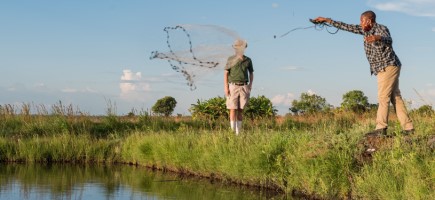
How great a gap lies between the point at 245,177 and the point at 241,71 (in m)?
2.73

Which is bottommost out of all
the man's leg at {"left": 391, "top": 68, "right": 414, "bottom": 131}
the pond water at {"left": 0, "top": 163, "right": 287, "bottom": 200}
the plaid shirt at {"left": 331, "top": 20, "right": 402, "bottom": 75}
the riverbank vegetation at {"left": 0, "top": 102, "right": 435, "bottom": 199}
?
the pond water at {"left": 0, "top": 163, "right": 287, "bottom": 200}

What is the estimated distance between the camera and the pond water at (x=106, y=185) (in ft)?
27.7

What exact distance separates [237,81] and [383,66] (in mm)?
3490

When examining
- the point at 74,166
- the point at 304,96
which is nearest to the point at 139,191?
the point at 74,166

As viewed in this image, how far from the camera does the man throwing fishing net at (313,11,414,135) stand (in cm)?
863

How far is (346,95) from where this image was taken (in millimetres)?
47875

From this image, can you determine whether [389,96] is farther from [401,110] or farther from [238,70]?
[238,70]

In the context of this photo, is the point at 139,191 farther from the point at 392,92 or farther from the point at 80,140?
the point at 80,140

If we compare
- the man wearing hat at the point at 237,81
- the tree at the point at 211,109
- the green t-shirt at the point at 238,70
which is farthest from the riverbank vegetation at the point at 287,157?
the tree at the point at 211,109

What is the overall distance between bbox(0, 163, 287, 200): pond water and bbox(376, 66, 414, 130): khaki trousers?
209 cm

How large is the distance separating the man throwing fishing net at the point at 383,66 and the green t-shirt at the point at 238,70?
9.93 feet

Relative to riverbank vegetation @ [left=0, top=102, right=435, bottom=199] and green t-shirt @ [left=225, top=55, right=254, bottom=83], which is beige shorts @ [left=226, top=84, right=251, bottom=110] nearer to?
green t-shirt @ [left=225, top=55, right=254, bottom=83]

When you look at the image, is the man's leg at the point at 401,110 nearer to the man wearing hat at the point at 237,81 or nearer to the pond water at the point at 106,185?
the pond water at the point at 106,185

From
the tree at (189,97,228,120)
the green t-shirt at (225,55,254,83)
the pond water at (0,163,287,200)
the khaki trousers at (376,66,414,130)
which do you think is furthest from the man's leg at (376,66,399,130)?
the tree at (189,97,228,120)
